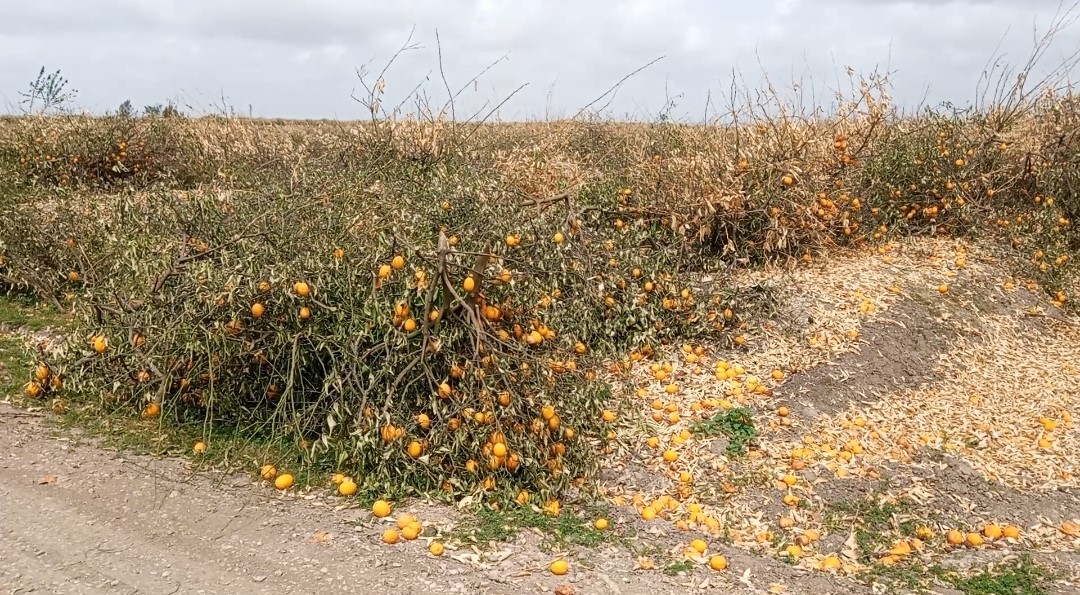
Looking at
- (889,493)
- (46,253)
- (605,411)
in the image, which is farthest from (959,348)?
(46,253)

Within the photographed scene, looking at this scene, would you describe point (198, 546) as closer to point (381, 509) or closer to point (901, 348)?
point (381, 509)

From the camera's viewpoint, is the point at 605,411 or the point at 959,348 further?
the point at 959,348

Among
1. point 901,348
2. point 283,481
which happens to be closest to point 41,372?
point 283,481

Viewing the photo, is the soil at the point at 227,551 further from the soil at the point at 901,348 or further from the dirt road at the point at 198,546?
the soil at the point at 901,348

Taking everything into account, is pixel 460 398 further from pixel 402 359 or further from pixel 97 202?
pixel 97 202

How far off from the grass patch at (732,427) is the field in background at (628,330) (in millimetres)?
24

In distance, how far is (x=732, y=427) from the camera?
4.41 m

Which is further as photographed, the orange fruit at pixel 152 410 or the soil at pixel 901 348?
the soil at pixel 901 348

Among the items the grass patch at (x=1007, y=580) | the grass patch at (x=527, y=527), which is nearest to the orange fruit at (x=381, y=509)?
the grass patch at (x=527, y=527)

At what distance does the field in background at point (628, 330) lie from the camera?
3.79 meters

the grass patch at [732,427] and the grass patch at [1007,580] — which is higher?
the grass patch at [732,427]

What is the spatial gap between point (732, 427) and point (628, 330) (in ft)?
3.73

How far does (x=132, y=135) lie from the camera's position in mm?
10641

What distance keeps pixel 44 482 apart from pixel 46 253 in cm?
390
